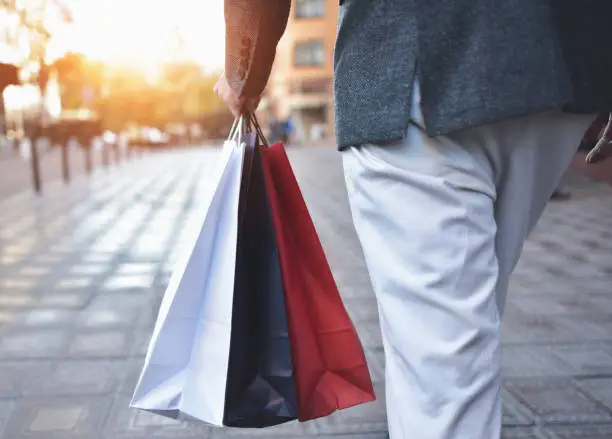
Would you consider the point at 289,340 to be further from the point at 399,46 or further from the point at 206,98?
the point at 206,98

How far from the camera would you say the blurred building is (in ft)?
145

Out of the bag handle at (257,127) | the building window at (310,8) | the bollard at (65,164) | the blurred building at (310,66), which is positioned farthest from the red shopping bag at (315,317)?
the building window at (310,8)

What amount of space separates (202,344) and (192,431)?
70 cm

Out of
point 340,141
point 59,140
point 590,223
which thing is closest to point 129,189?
point 59,140

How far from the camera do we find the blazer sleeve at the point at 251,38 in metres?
1.52

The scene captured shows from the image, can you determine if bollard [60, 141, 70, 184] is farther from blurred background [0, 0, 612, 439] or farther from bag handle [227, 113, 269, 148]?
bag handle [227, 113, 269, 148]

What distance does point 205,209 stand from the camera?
168 cm

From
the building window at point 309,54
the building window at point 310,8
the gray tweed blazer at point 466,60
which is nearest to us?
the gray tweed blazer at point 466,60

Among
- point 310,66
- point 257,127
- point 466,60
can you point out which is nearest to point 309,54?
point 310,66

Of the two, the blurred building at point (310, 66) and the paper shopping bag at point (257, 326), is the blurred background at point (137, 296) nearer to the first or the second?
the paper shopping bag at point (257, 326)

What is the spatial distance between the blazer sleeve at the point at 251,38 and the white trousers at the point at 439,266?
395 mm

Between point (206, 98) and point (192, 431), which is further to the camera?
point (206, 98)

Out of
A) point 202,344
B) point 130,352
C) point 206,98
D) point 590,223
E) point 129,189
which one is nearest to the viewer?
point 202,344

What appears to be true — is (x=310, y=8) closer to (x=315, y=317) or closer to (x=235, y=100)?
(x=235, y=100)
